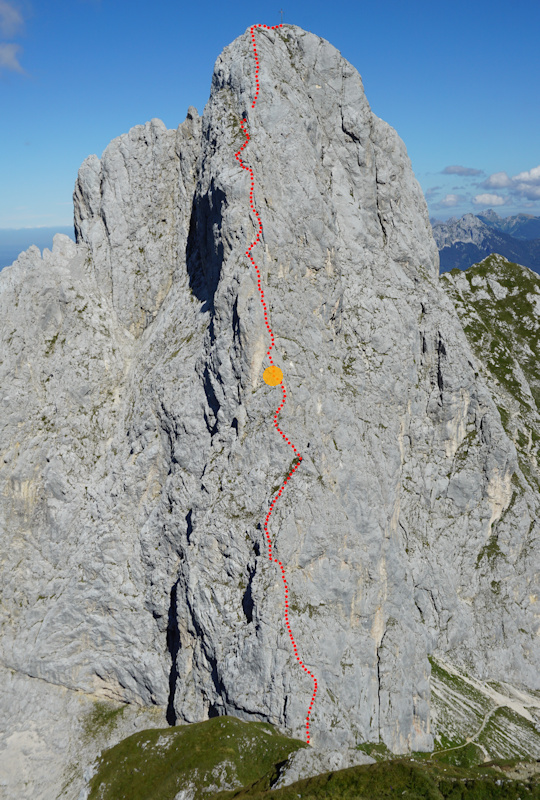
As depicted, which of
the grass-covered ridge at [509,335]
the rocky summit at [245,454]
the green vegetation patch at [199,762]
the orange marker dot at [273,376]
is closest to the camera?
the green vegetation patch at [199,762]

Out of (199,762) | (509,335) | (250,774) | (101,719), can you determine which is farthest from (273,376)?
(509,335)

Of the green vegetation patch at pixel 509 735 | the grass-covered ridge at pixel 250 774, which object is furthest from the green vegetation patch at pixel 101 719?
the green vegetation patch at pixel 509 735

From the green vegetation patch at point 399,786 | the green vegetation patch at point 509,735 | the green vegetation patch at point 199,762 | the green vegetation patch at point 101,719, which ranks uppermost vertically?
the green vegetation patch at point 399,786

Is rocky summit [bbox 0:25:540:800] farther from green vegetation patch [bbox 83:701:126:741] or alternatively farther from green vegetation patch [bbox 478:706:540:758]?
green vegetation patch [bbox 478:706:540:758]

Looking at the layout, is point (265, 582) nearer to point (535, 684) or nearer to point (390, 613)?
point (390, 613)

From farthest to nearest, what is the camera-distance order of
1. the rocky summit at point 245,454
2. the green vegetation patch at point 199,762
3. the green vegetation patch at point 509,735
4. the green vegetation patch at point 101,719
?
the green vegetation patch at point 509,735
the green vegetation patch at point 101,719
the rocky summit at point 245,454
the green vegetation patch at point 199,762

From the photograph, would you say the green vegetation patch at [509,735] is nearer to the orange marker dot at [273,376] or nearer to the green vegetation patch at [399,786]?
the green vegetation patch at [399,786]

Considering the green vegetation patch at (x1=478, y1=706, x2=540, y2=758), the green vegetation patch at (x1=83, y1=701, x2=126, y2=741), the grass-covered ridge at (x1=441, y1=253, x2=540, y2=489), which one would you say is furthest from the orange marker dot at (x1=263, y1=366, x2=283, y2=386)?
the grass-covered ridge at (x1=441, y1=253, x2=540, y2=489)

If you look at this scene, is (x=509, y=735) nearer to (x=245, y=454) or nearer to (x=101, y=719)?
(x=101, y=719)
